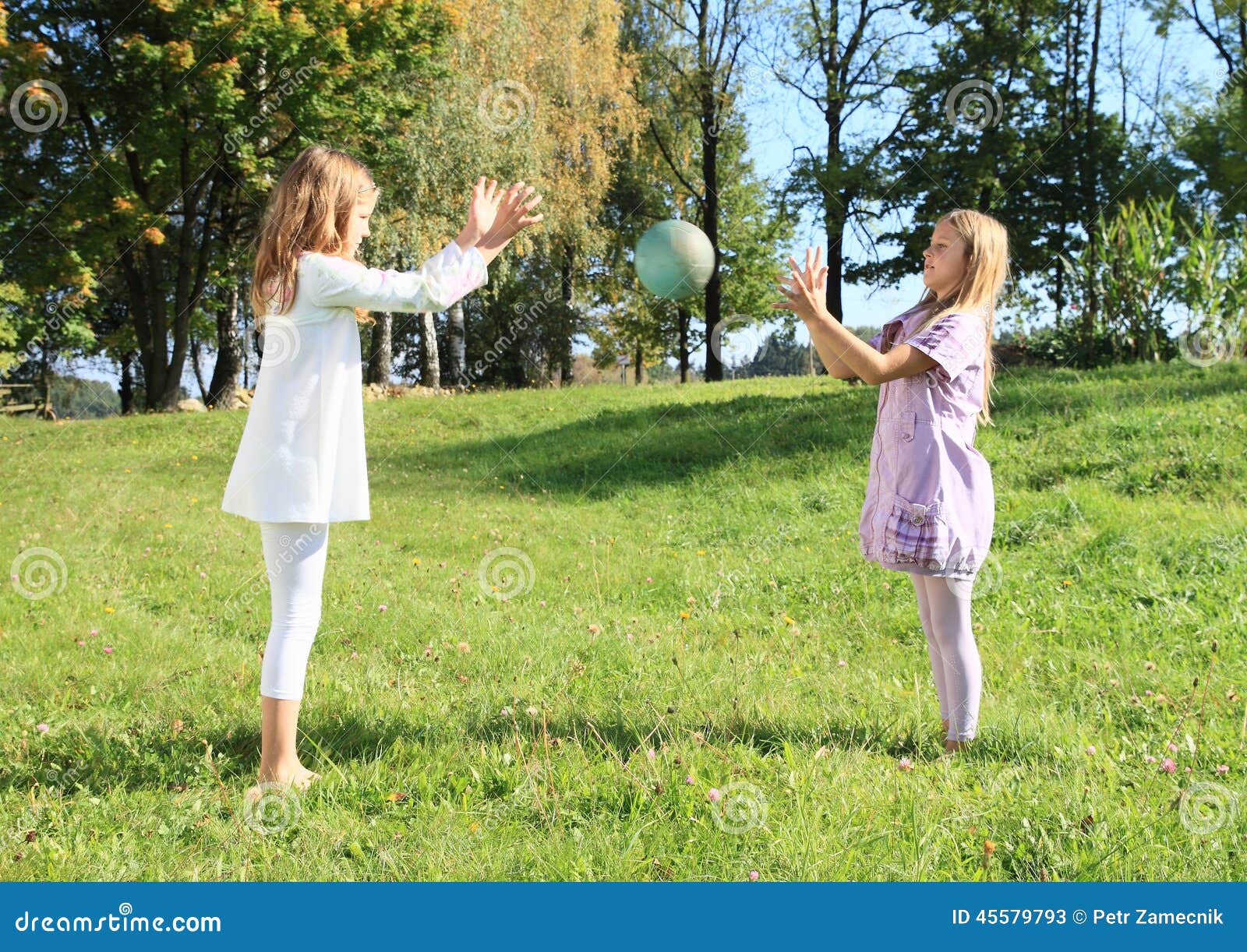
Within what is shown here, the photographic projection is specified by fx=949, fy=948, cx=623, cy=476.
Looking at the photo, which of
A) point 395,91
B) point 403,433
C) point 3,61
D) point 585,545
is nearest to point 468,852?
point 585,545

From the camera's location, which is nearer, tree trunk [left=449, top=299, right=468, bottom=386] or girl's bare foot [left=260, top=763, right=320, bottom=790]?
girl's bare foot [left=260, top=763, right=320, bottom=790]

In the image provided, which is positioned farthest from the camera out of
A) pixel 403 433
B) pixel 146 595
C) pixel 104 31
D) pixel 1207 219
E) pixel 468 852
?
pixel 104 31

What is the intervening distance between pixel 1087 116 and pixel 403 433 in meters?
19.4

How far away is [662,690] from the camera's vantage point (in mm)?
4074

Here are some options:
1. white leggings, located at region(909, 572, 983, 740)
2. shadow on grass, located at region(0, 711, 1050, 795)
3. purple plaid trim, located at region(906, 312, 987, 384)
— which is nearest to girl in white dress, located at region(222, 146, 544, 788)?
shadow on grass, located at region(0, 711, 1050, 795)

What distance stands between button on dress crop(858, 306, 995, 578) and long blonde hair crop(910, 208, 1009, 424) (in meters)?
0.05

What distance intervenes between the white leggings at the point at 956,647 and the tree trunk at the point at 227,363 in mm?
20431

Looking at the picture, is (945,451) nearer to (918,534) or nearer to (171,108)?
(918,534)

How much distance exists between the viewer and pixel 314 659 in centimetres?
460

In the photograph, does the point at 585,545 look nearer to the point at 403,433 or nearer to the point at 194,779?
the point at 194,779

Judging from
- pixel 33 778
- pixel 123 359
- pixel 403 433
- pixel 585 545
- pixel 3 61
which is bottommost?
pixel 33 778

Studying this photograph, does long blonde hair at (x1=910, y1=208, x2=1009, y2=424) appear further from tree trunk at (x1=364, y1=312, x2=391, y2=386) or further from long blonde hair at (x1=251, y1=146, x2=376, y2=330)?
tree trunk at (x1=364, y1=312, x2=391, y2=386)

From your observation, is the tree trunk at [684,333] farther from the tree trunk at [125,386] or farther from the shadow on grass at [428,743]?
the shadow on grass at [428,743]

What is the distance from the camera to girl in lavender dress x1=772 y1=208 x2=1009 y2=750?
10.8 ft
